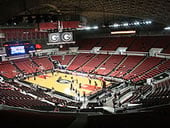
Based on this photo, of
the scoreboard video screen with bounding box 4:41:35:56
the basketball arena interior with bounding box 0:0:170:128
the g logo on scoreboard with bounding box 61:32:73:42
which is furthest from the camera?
the scoreboard video screen with bounding box 4:41:35:56

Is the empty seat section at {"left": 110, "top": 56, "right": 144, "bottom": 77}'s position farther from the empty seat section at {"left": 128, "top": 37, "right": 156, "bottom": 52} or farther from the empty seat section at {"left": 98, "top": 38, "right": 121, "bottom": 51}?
the empty seat section at {"left": 98, "top": 38, "right": 121, "bottom": 51}

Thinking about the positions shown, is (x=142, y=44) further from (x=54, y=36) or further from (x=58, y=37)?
(x=54, y=36)

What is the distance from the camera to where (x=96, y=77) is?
28875 millimetres

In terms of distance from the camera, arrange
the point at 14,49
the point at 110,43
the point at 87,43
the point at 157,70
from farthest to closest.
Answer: the point at 87,43 < the point at 110,43 < the point at 14,49 < the point at 157,70

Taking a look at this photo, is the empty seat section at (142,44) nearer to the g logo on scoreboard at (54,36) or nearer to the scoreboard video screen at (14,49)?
the g logo on scoreboard at (54,36)

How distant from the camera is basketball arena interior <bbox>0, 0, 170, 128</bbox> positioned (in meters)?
9.85

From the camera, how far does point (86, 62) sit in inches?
1436

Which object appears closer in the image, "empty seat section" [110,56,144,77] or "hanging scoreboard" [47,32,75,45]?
"hanging scoreboard" [47,32,75,45]

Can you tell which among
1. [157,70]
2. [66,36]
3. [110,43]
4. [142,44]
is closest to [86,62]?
[110,43]

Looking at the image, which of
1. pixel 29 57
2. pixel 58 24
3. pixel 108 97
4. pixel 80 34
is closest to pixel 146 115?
pixel 108 97

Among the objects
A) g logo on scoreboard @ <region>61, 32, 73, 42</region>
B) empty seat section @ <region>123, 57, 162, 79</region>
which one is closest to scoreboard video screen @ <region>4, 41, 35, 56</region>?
g logo on scoreboard @ <region>61, 32, 73, 42</region>

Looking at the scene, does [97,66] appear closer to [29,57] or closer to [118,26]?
[118,26]

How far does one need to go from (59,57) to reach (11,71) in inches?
495

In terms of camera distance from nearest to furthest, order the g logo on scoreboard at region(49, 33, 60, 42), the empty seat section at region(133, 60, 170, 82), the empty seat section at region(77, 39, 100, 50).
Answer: the g logo on scoreboard at region(49, 33, 60, 42)
the empty seat section at region(133, 60, 170, 82)
the empty seat section at region(77, 39, 100, 50)
